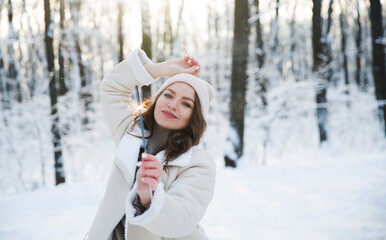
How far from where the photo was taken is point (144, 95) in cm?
680

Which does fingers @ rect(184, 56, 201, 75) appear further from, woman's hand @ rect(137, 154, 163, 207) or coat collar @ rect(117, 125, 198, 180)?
woman's hand @ rect(137, 154, 163, 207)

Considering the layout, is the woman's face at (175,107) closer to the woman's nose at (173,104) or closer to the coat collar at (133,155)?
the woman's nose at (173,104)

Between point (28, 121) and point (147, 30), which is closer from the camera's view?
point (147, 30)

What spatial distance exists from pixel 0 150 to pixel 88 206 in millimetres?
4756

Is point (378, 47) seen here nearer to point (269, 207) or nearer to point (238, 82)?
point (238, 82)

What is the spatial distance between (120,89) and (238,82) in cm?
491

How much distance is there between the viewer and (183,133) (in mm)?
1696

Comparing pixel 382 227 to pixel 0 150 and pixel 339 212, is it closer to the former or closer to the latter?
pixel 339 212

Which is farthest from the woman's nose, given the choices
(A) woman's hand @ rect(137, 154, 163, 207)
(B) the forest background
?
(B) the forest background

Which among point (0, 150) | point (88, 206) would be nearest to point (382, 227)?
point (88, 206)

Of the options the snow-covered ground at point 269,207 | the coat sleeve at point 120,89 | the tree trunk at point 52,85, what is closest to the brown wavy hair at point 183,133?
the coat sleeve at point 120,89

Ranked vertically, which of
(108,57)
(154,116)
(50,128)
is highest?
(108,57)

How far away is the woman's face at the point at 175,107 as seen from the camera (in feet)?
5.45

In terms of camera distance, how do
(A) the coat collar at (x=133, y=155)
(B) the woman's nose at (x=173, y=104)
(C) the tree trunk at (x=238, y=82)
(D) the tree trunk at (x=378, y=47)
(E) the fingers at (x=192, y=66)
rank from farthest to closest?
Result: (D) the tree trunk at (x=378, y=47) < (C) the tree trunk at (x=238, y=82) < (E) the fingers at (x=192, y=66) < (B) the woman's nose at (x=173, y=104) < (A) the coat collar at (x=133, y=155)
